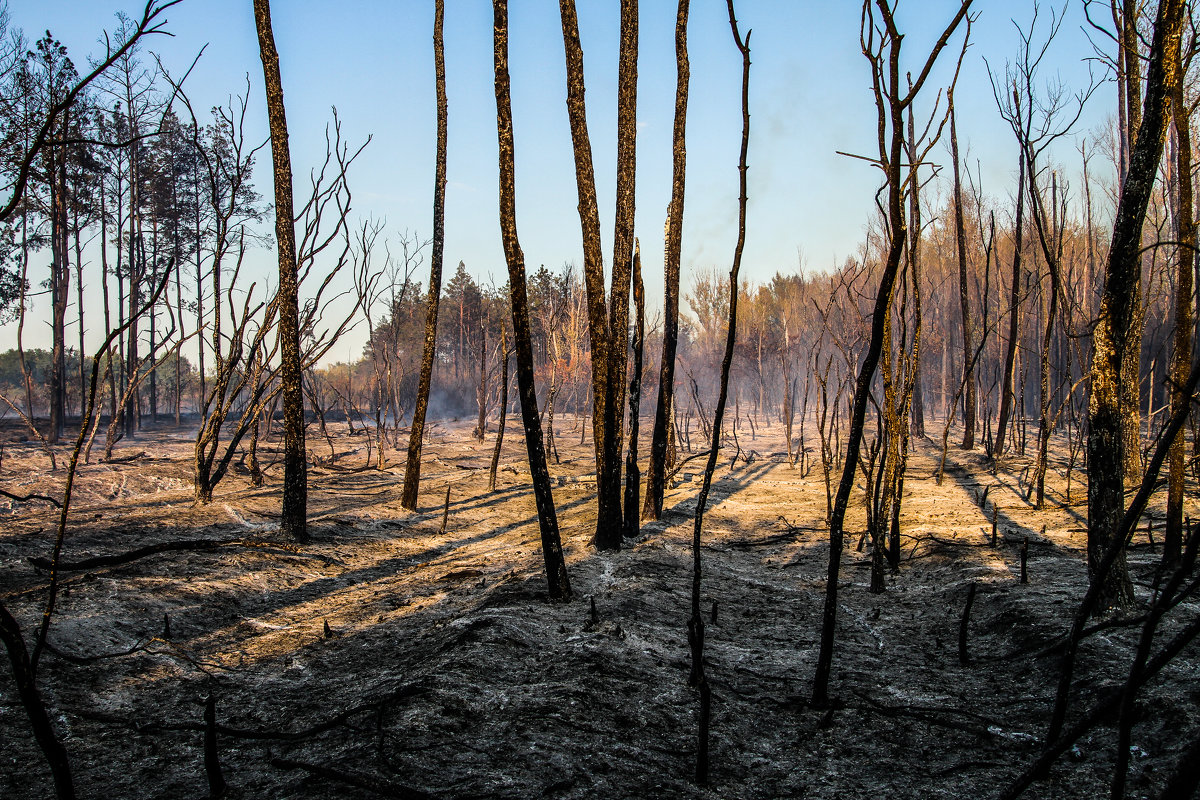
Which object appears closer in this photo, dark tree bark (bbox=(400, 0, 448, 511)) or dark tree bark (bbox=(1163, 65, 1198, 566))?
dark tree bark (bbox=(1163, 65, 1198, 566))

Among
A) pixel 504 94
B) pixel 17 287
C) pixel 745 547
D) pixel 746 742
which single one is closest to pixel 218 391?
pixel 504 94

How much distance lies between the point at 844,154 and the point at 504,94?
2.61m

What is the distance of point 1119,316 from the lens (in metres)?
3.60

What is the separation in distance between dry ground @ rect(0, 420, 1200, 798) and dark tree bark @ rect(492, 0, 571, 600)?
398mm

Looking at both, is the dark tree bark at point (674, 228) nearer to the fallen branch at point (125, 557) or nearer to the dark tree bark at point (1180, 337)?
the dark tree bark at point (1180, 337)

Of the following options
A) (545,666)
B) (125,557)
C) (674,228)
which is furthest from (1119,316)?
(125,557)

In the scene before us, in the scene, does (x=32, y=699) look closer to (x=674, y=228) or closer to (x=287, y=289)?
(x=287, y=289)

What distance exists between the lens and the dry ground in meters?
2.52

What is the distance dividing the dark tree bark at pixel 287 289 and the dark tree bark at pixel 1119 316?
263 inches

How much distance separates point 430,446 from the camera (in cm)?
1741

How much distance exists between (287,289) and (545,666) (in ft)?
17.2

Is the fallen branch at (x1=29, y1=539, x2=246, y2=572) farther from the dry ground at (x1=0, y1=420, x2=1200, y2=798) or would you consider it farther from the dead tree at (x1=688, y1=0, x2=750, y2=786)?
the dead tree at (x1=688, y1=0, x2=750, y2=786)

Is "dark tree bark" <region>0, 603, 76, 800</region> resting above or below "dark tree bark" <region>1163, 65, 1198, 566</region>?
Answer: below

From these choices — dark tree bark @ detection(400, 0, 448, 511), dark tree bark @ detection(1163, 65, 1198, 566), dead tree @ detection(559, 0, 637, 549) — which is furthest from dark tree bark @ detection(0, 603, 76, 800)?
dark tree bark @ detection(400, 0, 448, 511)
